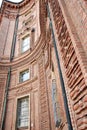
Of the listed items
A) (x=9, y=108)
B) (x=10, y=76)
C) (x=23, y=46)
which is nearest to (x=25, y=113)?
(x=9, y=108)

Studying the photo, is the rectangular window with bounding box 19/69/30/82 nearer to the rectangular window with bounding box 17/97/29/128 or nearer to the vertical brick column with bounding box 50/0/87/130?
the rectangular window with bounding box 17/97/29/128

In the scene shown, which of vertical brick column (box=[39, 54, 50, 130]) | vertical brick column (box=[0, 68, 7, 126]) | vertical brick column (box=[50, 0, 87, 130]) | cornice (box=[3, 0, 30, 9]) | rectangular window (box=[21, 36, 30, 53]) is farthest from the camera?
cornice (box=[3, 0, 30, 9])

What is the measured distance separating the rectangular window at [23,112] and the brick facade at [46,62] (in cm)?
27

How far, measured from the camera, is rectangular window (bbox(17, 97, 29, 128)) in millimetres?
8805

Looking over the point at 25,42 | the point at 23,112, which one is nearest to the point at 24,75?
the point at 23,112

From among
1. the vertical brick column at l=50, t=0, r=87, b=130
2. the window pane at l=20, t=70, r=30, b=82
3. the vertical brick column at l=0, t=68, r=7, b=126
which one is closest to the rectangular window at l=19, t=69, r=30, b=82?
the window pane at l=20, t=70, r=30, b=82

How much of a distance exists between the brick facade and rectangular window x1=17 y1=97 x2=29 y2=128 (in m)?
0.27

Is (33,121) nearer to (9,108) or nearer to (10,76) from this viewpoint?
(9,108)

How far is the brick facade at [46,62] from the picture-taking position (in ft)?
9.14

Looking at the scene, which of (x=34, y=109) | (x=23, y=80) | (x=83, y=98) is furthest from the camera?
(x=23, y=80)

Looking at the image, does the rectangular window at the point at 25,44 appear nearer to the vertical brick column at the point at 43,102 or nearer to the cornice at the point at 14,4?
the vertical brick column at the point at 43,102

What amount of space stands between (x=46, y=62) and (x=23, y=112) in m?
3.34

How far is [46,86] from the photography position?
319 inches

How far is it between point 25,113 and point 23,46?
20.0 feet
